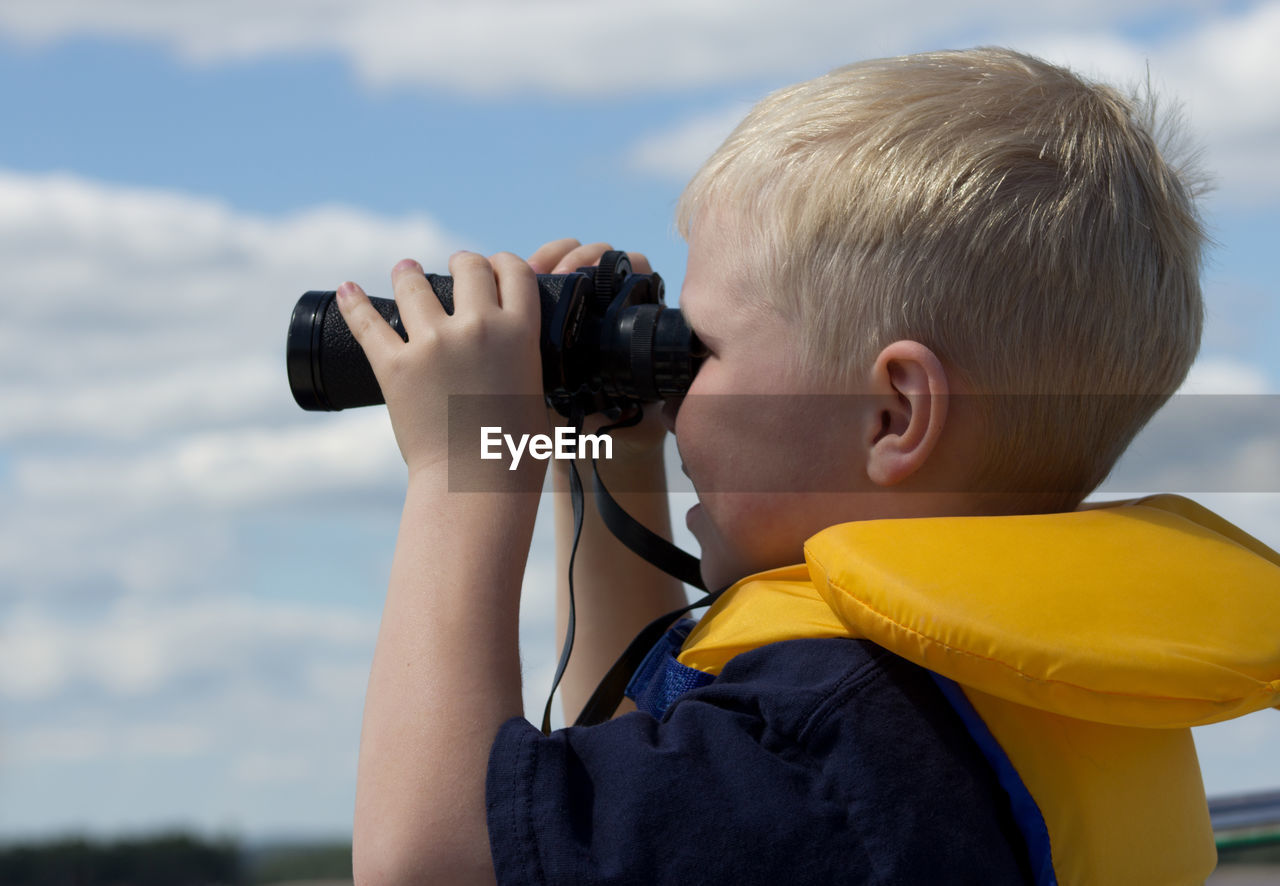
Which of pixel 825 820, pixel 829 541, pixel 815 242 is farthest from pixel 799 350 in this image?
pixel 825 820

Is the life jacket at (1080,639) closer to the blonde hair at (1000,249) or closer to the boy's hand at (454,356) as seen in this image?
the blonde hair at (1000,249)

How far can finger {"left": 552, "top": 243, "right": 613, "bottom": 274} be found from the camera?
1.51m

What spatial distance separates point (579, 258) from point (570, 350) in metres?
0.28

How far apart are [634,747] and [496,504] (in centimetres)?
25

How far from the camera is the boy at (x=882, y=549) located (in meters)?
0.88

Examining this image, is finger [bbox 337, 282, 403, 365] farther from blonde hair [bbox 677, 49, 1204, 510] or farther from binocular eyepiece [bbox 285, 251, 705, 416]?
blonde hair [bbox 677, 49, 1204, 510]

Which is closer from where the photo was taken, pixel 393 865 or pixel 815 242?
pixel 393 865

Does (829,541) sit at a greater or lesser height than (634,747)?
greater

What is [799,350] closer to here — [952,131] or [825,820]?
[952,131]

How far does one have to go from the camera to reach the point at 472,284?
1.14 m

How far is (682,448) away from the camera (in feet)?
3.92

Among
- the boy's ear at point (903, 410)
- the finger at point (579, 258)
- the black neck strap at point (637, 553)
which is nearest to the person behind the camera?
the boy's ear at point (903, 410)

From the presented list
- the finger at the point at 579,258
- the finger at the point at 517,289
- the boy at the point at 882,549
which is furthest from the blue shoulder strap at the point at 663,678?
the finger at the point at 579,258

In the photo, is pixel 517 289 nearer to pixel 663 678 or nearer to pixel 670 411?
pixel 670 411
